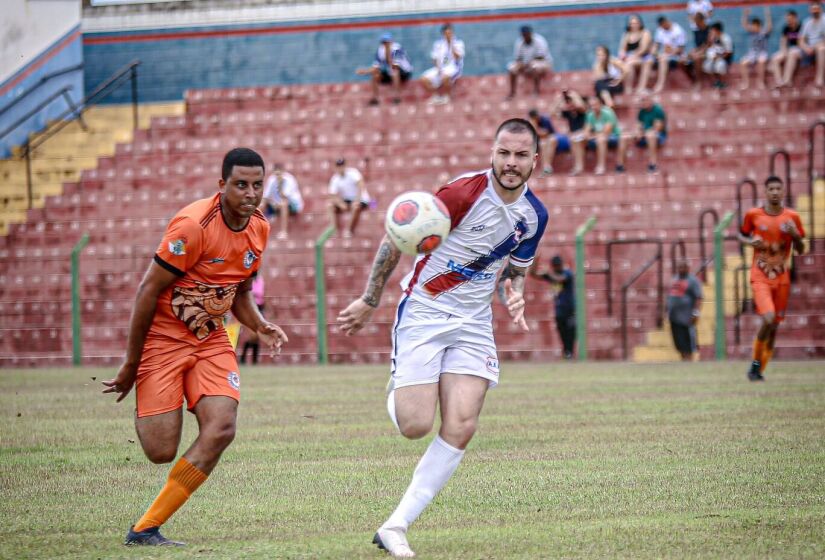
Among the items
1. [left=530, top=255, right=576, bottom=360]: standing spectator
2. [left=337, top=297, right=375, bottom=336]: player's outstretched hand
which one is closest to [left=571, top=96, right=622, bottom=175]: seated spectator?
[left=530, top=255, right=576, bottom=360]: standing spectator

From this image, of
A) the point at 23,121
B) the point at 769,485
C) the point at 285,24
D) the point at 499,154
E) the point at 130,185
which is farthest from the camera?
the point at 285,24

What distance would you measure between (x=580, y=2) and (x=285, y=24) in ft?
26.1

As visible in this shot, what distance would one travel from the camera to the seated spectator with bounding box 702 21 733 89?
99.3 ft

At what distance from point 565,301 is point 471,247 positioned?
18088 millimetres

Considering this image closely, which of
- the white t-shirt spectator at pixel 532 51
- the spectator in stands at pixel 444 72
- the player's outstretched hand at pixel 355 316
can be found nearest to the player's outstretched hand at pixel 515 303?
the player's outstretched hand at pixel 355 316

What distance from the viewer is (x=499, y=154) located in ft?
23.4

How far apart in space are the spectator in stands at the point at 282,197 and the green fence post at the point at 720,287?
9.16 meters

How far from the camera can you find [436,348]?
712cm

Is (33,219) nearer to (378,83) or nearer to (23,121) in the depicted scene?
(23,121)

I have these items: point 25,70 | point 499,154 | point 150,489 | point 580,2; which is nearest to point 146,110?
point 25,70

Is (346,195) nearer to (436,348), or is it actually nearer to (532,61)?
(532,61)

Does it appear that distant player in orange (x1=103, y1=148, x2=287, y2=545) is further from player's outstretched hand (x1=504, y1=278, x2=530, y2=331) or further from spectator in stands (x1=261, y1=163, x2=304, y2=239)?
spectator in stands (x1=261, y1=163, x2=304, y2=239)

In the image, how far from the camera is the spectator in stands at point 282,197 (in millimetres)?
28766

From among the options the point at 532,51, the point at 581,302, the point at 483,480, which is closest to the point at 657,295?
the point at 581,302
